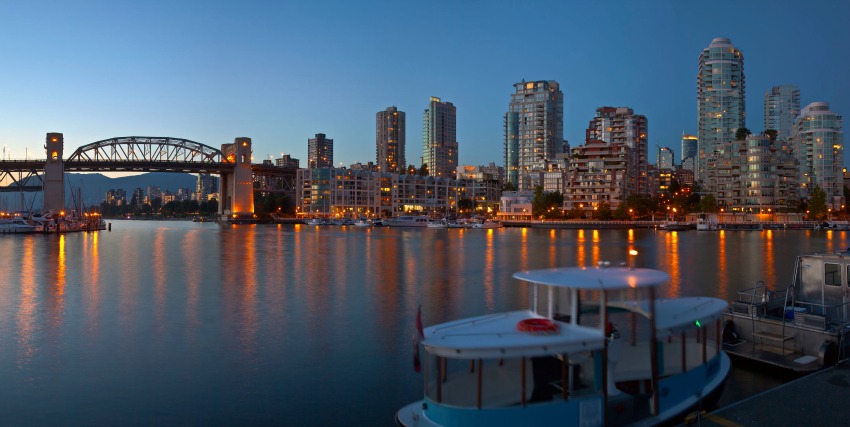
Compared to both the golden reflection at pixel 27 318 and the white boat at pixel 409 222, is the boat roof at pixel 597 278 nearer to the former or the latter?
the golden reflection at pixel 27 318

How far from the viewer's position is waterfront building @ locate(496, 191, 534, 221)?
156 metres

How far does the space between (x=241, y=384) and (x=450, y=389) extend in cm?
729

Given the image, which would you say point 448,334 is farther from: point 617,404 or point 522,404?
point 617,404

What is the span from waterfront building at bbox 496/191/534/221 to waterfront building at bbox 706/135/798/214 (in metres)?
47.3

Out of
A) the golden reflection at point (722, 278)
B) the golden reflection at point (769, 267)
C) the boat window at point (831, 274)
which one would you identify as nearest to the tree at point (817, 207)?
the golden reflection at point (769, 267)

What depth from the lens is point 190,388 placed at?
14211mm

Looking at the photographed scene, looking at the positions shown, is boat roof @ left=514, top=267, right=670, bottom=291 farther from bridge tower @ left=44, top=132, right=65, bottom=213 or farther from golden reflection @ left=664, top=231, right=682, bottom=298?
bridge tower @ left=44, top=132, right=65, bottom=213

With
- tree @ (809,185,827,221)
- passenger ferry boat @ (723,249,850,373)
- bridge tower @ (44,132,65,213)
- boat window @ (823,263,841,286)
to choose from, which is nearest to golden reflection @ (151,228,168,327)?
passenger ferry boat @ (723,249,850,373)

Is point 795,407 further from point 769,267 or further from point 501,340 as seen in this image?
point 769,267

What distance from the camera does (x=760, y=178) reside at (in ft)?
420

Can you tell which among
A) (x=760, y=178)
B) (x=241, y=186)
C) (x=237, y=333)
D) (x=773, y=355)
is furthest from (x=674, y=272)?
(x=241, y=186)

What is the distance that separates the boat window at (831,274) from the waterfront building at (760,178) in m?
129

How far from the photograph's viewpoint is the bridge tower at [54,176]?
124 m

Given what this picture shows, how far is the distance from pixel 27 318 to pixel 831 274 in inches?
1080
